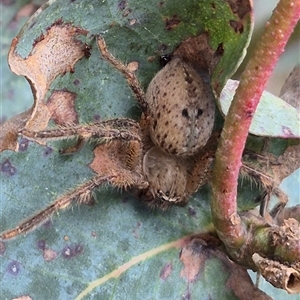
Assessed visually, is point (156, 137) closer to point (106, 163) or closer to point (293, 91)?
point (106, 163)

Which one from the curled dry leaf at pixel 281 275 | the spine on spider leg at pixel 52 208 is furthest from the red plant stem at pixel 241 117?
the spine on spider leg at pixel 52 208

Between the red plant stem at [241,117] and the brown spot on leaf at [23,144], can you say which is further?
the brown spot on leaf at [23,144]

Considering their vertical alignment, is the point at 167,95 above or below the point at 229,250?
above

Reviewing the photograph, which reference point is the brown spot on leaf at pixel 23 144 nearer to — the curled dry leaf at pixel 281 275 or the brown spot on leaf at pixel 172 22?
the brown spot on leaf at pixel 172 22

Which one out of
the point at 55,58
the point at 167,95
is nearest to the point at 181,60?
the point at 167,95

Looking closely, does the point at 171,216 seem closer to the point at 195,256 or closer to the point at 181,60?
the point at 195,256

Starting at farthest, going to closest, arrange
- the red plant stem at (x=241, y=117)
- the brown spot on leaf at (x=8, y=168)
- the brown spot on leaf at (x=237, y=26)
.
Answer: the brown spot on leaf at (x=8, y=168) < the brown spot on leaf at (x=237, y=26) < the red plant stem at (x=241, y=117)

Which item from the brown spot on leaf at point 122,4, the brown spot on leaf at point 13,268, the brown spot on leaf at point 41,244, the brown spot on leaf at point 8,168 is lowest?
the brown spot on leaf at point 13,268
